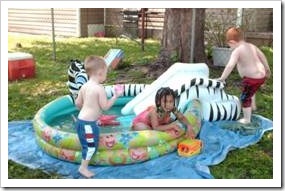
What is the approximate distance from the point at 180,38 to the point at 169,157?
3.97 metres

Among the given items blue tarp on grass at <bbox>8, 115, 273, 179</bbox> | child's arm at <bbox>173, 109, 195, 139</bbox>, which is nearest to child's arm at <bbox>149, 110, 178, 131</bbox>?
child's arm at <bbox>173, 109, 195, 139</bbox>

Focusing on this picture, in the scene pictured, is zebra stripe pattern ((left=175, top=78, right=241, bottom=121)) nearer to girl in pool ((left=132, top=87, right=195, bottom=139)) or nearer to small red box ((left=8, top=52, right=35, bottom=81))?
girl in pool ((left=132, top=87, right=195, bottom=139))

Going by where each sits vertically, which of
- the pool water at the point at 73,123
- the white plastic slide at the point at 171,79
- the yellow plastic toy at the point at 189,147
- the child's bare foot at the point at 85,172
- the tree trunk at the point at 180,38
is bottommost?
the child's bare foot at the point at 85,172

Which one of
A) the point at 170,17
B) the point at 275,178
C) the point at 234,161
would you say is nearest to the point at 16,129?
the point at 234,161

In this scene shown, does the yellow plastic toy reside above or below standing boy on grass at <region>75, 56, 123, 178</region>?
below

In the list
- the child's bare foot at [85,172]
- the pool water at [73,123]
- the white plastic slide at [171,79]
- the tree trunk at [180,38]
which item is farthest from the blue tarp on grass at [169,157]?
the tree trunk at [180,38]

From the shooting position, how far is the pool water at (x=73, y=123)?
5.12m

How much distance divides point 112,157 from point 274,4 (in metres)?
2.48

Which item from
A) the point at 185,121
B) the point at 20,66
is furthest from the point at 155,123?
the point at 20,66

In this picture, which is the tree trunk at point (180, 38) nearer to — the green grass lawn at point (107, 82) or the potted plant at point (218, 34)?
the potted plant at point (218, 34)

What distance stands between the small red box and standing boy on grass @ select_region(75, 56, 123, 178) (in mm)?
3937

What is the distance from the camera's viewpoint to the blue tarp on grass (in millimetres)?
3998

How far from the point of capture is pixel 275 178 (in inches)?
157

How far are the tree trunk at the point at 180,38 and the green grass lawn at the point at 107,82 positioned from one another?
1.41 ft
